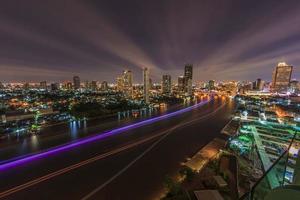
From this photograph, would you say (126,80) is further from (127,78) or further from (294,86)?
(294,86)

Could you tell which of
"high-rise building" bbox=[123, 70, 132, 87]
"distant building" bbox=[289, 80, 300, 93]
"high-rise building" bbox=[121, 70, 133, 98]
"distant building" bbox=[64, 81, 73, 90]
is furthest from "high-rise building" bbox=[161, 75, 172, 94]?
"distant building" bbox=[64, 81, 73, 90]

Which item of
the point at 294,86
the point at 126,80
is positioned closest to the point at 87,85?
the point at 126,80

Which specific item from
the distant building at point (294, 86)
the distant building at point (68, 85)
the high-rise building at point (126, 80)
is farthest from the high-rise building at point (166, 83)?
the distant building at point (68, 85)

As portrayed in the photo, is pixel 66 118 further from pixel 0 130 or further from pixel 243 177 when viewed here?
pixel 243 177

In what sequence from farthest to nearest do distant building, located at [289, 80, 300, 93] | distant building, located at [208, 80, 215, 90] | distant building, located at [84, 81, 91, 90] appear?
distant building, located at [208, 80, 215, 90] < distant building, located at [84, 81, 91, 90] < distant building, located at [289, 80, 300, 93]

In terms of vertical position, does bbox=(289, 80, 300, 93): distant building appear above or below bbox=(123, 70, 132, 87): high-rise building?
below

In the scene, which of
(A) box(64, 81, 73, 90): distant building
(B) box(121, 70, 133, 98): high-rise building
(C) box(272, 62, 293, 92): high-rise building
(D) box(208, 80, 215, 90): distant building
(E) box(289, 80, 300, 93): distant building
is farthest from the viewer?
(D) box(208, 80, 215, 90): distant building

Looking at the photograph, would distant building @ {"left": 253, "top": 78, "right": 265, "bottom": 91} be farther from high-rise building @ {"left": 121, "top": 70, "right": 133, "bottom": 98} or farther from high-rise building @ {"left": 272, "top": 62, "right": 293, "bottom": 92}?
high-rise building @ {"left": 121, "top": 70, "right": 133, "bottom": 98}

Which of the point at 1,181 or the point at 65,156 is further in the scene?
the point at 65,156

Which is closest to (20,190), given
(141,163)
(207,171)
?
(141,163)
